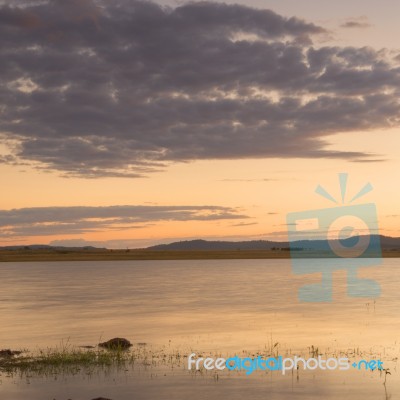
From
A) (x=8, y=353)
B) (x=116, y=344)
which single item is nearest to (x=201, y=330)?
(x=116, y=344)

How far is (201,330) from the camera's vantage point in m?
42.8

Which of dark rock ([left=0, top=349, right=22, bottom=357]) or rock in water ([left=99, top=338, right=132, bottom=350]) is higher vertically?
dark rock ([left=0, top=349, right=22, bottom=357])

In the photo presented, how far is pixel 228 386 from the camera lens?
974 inches

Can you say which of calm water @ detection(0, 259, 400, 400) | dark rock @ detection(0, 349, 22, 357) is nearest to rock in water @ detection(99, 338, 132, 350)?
calm water @ detection(0, 259, 400, 400)

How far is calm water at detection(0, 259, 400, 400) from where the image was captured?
24391 mm

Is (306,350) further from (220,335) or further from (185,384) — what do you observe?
(185,384)

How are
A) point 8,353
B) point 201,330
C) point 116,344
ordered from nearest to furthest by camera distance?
point 8,353, point 116,344, point 201,330

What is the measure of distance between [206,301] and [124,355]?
36.6 m

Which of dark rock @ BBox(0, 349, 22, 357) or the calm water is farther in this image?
dark rock @ BBox(0, 349, 22, 357)

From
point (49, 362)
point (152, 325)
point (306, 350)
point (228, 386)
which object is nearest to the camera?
point (228, 386)

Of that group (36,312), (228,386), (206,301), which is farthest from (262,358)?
(206,301)

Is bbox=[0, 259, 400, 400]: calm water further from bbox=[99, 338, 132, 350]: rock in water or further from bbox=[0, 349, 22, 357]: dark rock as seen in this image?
bbox=[0, 349, 22, 357]: dark rock

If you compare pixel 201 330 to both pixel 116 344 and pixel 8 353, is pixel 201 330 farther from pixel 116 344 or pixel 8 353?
pixel 8 353

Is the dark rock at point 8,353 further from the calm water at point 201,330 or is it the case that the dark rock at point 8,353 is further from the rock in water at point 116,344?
the rock in water at point 116,344
